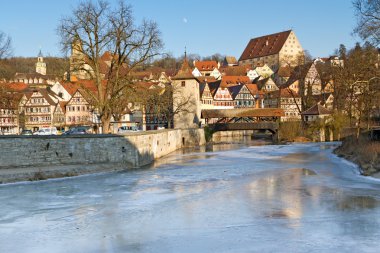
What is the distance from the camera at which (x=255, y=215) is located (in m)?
11.7

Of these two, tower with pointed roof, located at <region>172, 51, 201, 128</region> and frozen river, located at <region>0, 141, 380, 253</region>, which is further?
tower with pointed roof, located at <region>172, 51, 201, 128</region>

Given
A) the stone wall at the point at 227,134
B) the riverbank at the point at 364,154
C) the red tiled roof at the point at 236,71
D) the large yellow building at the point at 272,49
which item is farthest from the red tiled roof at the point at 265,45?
the riverbank at the point at 364,154

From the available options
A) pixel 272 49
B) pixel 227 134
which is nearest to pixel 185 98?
pixel 227 134

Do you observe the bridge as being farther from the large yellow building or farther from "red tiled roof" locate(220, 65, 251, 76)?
"red tiled roof" locate(220, 65, 251, 76)

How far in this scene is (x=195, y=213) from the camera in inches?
482

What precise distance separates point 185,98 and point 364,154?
2644 centimetres

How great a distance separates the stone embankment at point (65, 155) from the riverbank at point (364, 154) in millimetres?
11881

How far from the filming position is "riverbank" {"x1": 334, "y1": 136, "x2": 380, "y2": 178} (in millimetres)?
20094

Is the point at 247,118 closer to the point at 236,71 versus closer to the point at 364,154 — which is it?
the point at 364,154

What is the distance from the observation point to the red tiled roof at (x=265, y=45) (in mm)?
113000

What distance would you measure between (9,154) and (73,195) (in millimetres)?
7680

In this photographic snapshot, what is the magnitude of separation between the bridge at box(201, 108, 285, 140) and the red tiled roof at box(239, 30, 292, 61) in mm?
60878

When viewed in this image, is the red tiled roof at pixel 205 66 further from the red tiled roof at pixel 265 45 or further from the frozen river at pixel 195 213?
the frozen river at pixel 195 213

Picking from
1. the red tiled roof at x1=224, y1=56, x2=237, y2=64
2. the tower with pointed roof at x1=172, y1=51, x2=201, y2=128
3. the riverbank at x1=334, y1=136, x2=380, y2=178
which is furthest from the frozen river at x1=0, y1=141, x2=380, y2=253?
the red tiled roof at x1=224, y1=56, x2=237, y2=64
